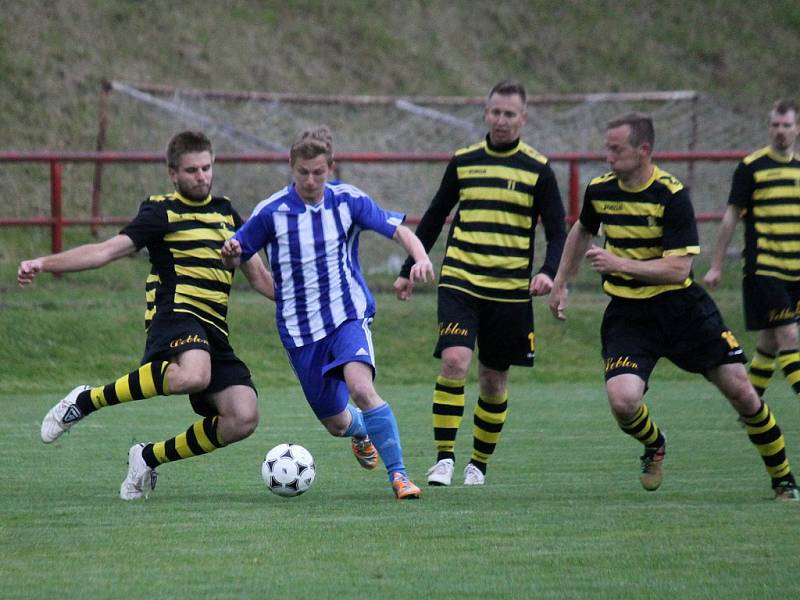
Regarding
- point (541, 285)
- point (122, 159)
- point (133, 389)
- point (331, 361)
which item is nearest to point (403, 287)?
point (331, 361)

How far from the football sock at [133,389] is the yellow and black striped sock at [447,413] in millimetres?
1453

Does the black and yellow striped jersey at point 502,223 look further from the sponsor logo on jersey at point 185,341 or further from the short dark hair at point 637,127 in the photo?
the sponsor logo on jersey at point 185,341

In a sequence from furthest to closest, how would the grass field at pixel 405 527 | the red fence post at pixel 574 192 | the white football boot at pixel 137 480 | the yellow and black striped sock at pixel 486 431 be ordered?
the red fence post at pixel 574 192 → the yellow and black striped sock at pixel 486 431 → the white football boot at pixel 137 480 → the grass field at pixel 405 527

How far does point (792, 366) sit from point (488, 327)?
2.72 meters

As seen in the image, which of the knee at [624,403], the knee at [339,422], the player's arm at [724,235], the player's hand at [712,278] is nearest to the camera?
the knee at [624,403]

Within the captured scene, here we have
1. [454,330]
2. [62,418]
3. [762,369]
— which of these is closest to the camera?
[62,418]

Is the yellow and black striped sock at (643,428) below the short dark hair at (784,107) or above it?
below

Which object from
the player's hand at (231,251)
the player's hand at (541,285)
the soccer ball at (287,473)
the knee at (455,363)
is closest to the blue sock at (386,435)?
the soccer ball at (287,473)

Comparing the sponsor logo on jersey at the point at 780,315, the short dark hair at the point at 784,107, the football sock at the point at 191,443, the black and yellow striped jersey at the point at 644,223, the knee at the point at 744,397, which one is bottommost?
the football sock at the point at 191,443

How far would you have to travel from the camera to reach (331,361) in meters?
6.61

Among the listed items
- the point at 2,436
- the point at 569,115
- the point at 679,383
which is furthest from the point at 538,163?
the point at 569,115

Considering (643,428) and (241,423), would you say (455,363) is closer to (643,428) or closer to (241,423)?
(643,428)

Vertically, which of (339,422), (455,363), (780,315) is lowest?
(339,422)

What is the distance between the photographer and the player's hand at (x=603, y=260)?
6.11 meters
